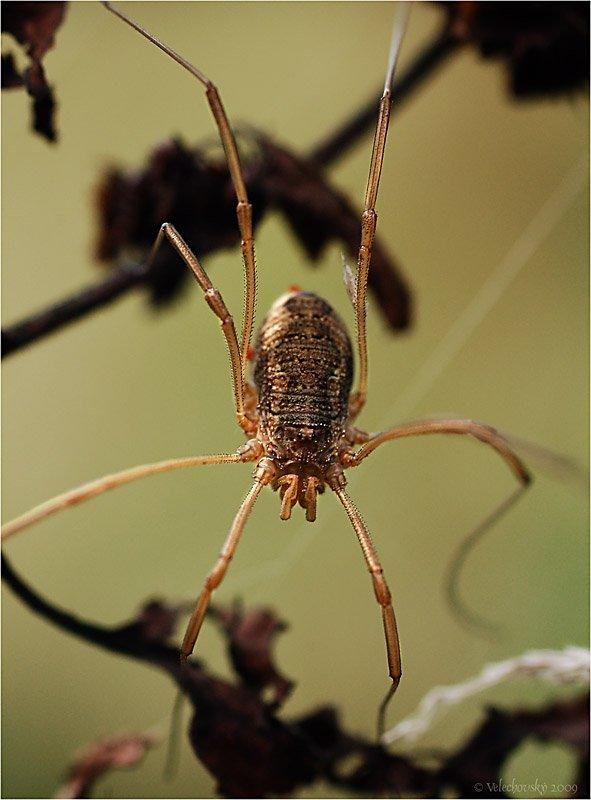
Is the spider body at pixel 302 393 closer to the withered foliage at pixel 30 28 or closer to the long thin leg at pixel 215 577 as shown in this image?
the long thin leg at pixel 215 577

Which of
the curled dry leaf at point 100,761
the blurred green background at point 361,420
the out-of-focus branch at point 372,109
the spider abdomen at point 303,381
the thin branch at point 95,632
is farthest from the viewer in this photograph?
the blurred green background at point 361,420

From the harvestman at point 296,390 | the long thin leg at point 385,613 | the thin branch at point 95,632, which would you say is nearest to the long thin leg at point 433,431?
the harvestman at point 296,390

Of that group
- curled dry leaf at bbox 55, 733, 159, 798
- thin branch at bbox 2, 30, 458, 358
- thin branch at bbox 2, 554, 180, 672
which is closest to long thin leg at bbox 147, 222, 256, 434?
thin branch at bbox 2, 30, 458, 358

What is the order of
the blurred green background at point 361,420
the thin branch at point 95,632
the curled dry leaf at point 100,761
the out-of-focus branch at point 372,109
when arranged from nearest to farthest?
the thin branch at point 95,632 → the curled dry leaf at point 100,761 → the out-of-focus branch at point 372,109 → the blurred green background at point 361,420

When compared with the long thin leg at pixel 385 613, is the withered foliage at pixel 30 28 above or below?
above

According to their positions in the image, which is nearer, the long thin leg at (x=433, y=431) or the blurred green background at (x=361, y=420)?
the long thin leg at (x=433, y=431)

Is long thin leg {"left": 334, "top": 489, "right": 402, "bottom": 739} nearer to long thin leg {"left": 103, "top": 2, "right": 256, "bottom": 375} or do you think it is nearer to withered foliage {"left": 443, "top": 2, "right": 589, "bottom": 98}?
long thin leg {"left": 103, "top": 2, "right": 256, "bottom": 375}
